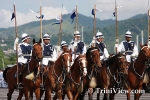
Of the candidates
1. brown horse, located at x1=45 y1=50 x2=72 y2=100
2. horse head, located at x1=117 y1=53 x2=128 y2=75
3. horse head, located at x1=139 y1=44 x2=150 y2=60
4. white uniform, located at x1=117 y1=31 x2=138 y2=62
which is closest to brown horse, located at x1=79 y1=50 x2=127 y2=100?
horse head, located at x1=117 y1=53 x2=128 y2=75

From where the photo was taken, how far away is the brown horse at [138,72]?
2347 centimetres

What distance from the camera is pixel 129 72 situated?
950 inches

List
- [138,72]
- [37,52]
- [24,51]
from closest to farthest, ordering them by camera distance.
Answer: [37,52] < [24,51] < [138,72]

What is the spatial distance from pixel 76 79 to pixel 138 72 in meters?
3.47

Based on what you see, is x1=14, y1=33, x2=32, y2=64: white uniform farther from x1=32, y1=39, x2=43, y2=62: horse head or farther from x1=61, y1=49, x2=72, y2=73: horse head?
x1=61, y1=49, x2=72, y2=73: horse head

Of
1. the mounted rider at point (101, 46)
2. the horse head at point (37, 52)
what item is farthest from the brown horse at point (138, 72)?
the horse head at point (37, 52)

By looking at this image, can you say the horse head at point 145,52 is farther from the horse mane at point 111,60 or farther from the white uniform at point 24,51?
the white uniform at point 24,51

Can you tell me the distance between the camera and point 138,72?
24.0 m

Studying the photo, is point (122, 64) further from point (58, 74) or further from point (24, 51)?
point (24, 51)

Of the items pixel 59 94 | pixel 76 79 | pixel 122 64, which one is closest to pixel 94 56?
pixel 76 79

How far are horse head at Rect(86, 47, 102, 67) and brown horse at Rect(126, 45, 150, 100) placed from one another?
2.17 m

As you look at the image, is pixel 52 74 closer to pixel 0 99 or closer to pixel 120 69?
pixel 120 69

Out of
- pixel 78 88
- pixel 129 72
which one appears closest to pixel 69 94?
pixel 78 88

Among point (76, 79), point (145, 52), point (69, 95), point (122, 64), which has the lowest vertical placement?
point (69, 95)
